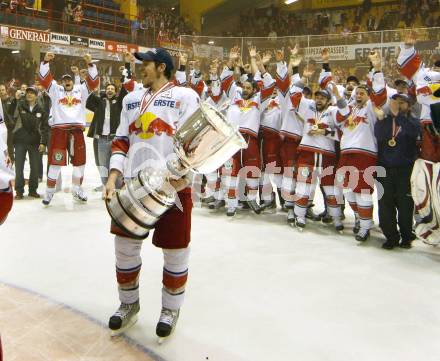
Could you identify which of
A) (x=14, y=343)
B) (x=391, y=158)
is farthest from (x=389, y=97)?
(x=14, y=343)

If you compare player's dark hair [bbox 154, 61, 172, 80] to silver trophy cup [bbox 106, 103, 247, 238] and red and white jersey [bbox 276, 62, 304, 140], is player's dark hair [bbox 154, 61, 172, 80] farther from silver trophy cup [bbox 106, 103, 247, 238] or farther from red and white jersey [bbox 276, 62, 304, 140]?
red and white jersey [bbox 276, 62, 304, 140]

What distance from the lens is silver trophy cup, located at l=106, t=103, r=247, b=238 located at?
1882 mm

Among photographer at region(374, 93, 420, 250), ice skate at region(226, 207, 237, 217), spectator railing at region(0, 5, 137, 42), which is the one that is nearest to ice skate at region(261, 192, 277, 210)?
ice skate at region(226, 207, 237, 217)

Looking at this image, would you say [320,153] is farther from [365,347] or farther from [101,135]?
[101,135]

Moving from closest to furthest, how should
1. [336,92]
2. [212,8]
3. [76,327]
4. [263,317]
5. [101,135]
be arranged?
1. [76,327]
2. [263,317]
3. [336,92]
4. [101,135]
5. [212,8]

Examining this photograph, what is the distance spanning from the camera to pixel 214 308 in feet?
9.05

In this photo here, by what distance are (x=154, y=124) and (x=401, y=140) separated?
94.6 inches

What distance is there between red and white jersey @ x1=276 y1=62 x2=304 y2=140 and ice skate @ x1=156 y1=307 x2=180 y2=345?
3.06 metres

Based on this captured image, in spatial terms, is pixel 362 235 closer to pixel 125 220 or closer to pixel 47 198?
pixel 125 220

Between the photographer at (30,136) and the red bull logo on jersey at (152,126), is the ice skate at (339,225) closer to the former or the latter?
the red bull logo on jersey at (152,126)

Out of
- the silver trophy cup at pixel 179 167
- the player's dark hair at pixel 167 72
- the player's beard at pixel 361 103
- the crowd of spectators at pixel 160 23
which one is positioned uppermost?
the crowd of spectators at pixel 160 23

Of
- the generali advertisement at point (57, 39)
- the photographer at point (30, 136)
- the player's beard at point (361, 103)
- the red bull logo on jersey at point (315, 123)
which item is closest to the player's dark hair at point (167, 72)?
the player's beard at point (361, 103)

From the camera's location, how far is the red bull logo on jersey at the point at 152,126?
2.31m

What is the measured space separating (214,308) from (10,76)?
12.7 m
